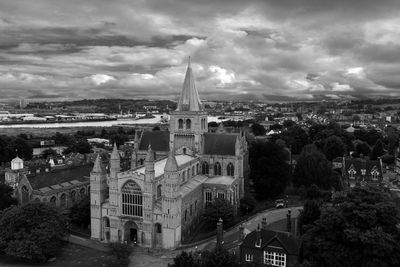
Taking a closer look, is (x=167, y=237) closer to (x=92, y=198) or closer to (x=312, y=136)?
(x=92, y=198)

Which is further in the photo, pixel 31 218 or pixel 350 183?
pixel 350 183

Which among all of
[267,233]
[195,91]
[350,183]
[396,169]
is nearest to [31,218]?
[267,233]

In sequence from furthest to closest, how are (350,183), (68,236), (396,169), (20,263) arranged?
(396,169) < (350,183) < (68,236) < (20,263)

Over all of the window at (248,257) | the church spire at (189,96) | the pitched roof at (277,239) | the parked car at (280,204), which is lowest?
the parked car at (280,204)

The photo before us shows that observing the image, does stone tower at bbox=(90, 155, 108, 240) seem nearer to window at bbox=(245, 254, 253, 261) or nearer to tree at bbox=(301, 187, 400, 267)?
window at bbox=(245, 254, 253, 261)

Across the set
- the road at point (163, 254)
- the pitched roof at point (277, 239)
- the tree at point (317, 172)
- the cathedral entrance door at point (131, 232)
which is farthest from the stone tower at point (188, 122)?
the pitched roof at point (277, 239)

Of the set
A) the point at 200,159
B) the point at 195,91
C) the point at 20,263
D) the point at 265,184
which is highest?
the point at 195,91

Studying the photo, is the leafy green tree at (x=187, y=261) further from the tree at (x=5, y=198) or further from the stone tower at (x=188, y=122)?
the tree at (x=5, y=198)

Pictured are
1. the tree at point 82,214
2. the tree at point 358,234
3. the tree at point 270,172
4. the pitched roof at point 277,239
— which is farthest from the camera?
the tree at point 270,172
